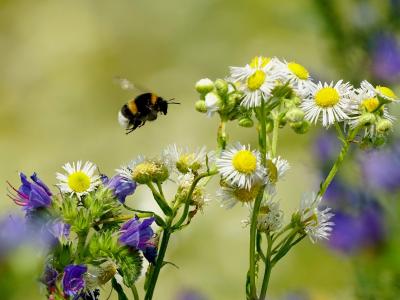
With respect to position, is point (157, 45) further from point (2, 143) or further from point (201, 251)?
point (201, 251)

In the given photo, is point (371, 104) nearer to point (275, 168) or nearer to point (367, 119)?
point (367, 119)

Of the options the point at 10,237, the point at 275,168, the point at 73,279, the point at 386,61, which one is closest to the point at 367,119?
the point at 275,168

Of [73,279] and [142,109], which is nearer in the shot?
[73,279]

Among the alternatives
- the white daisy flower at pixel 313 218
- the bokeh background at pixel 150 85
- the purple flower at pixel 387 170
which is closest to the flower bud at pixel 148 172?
the white daisy flower at pixel 313 218

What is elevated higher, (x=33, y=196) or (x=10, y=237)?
(x=33, y=196)

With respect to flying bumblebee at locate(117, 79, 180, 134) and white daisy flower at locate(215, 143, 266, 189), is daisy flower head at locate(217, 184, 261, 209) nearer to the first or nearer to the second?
white daisy flower at locate(215, 143, 266, 189)

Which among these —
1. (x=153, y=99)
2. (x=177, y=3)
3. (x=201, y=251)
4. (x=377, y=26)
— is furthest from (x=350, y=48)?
(x=177, y=3)

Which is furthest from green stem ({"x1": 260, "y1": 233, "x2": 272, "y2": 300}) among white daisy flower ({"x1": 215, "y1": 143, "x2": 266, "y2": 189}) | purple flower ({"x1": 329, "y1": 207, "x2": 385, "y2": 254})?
purple flower ({"x1": 329, "y1": 207, "x2": 385, "y2": 254})
